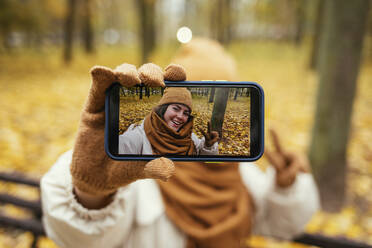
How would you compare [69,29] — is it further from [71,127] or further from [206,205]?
[206,205]

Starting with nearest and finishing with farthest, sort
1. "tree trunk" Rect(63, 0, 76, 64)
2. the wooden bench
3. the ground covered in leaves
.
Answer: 1. the wooden bench
2. the ground covered in leaves
3. "tree trunk" Rect(63, 0, 76, 64)

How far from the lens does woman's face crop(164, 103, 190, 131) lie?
65 centimetres

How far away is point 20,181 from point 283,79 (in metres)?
7.01

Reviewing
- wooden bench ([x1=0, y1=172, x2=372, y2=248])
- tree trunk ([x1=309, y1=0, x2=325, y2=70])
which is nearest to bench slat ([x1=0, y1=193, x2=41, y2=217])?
wooden bench ([x1=0, y1=172, x2=372, y2=248])

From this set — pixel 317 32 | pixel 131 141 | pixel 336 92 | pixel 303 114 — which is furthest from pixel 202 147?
pixel 317 32

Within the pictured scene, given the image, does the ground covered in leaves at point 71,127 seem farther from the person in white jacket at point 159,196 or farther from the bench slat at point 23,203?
the bench slat at point 23,203

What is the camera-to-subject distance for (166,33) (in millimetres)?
35812

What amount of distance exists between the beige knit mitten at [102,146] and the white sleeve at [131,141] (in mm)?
47

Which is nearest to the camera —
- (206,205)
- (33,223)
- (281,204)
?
(206,205)

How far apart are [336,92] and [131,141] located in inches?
84.4

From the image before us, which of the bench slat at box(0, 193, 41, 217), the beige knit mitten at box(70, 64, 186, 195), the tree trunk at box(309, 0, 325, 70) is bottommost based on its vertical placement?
the bench slat at box(0, 193, 41, 217)

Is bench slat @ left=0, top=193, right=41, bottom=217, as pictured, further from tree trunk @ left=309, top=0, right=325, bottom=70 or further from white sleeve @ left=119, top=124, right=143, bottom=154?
tree trunk @ left=309, top=0, right=325, bottom=70

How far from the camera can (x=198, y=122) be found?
0.66 m

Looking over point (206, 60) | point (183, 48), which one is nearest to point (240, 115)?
point (206, 60)
